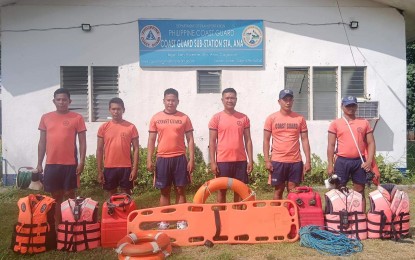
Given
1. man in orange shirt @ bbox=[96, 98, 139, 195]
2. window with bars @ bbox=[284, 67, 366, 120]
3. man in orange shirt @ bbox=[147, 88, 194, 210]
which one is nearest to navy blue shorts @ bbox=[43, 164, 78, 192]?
man in orange shirt @ bbox=[96, 98, 139, 195]

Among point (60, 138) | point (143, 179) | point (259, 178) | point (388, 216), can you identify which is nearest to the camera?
point (388, 216)

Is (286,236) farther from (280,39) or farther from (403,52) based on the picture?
(403,52)

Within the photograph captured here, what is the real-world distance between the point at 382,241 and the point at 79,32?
688 cm

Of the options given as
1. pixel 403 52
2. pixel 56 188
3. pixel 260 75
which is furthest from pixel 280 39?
pixel 56 188

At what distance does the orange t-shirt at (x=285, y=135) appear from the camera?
536 centimetres

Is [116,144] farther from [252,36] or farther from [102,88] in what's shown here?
[252,36]

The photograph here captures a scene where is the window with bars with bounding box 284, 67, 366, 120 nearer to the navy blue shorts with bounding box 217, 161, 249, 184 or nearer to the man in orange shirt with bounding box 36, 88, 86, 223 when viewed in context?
the navy blue shorts with bounding box 217, 161, 249, 184

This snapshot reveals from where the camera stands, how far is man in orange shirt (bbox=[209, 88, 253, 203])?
17.7 ft

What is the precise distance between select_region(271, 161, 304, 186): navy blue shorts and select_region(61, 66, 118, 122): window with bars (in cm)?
440

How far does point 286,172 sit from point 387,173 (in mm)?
3973

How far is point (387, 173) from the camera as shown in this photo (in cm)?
826

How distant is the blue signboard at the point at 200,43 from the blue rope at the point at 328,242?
4.65 m

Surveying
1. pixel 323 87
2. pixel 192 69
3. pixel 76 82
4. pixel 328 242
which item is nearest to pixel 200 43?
pixel 192 69

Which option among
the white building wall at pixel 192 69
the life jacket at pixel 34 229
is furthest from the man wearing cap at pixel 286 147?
the white building wall at pixel 192 69
